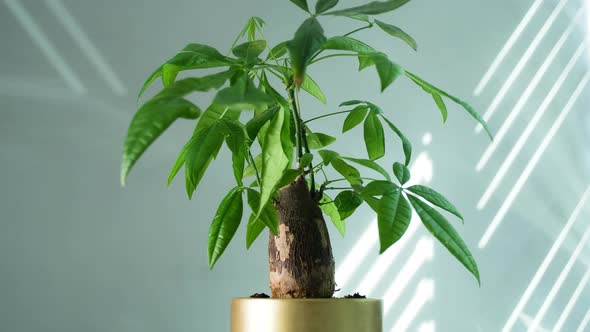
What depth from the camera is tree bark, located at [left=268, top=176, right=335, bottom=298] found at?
898 mm

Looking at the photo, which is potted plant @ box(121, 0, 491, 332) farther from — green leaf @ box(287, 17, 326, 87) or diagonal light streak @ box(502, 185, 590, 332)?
diagonal light streak @ box(502, 185, 590, 332)

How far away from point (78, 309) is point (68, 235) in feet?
0.52

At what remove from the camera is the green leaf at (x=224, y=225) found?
3.08 ft

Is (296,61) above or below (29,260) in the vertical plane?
above

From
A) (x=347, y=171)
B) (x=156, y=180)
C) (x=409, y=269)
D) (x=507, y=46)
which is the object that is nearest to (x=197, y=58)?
(x=347, y=171)

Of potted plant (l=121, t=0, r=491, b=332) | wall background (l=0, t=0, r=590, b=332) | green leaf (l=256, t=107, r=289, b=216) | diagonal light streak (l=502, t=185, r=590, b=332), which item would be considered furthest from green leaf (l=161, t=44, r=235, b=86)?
diagonal light streak (l=502, t=185, r=590, b=332)

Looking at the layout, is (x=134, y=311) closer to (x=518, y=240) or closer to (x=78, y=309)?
(x=78, y=309)

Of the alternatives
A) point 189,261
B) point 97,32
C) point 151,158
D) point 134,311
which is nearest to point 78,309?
point 134,311

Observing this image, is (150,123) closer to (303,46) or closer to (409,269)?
(303,46)

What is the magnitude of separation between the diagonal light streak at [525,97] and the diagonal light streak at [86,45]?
1.08 m

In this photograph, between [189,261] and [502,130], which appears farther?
[502,130]

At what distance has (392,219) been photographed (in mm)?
758

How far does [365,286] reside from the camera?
1.77 m

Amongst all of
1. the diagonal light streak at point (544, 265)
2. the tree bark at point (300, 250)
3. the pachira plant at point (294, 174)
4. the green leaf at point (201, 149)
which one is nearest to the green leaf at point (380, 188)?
the pachira plant at point (294, 174)
